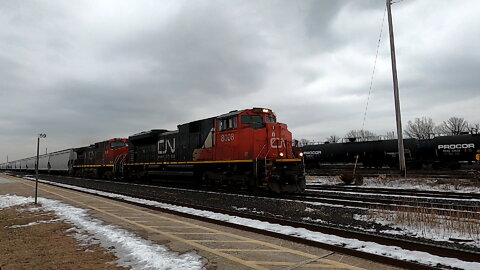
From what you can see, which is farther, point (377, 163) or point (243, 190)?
point (377, 163)

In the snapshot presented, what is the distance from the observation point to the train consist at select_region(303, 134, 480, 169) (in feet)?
91.7

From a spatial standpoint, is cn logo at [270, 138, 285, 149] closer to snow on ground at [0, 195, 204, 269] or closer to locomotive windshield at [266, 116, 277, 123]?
locomotive windshield at [266, 116, 277, 123]

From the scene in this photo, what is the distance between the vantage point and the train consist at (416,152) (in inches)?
1101

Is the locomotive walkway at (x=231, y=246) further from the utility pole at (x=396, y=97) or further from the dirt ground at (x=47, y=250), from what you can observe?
the utility pole at (x=396, y=97)

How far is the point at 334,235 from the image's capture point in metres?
6.73

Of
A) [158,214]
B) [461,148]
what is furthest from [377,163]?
[158,214]

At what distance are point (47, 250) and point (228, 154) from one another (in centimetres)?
1057

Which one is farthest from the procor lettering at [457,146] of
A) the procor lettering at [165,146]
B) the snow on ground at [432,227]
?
the snow on ground at [432,227]

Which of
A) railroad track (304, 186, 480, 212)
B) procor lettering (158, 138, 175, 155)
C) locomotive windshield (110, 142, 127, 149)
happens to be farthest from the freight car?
railroad track (304, 186, 480, 212)

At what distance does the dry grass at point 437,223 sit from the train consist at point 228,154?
223 inches

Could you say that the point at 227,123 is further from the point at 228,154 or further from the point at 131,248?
the point at 131,248

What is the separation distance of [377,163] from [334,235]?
98.1ft

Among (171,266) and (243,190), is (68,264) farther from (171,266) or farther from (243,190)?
(243,190)

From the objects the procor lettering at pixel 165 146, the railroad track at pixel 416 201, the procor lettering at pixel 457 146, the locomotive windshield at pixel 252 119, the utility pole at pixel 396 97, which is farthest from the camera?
the procor lettering at pixel 457 146
